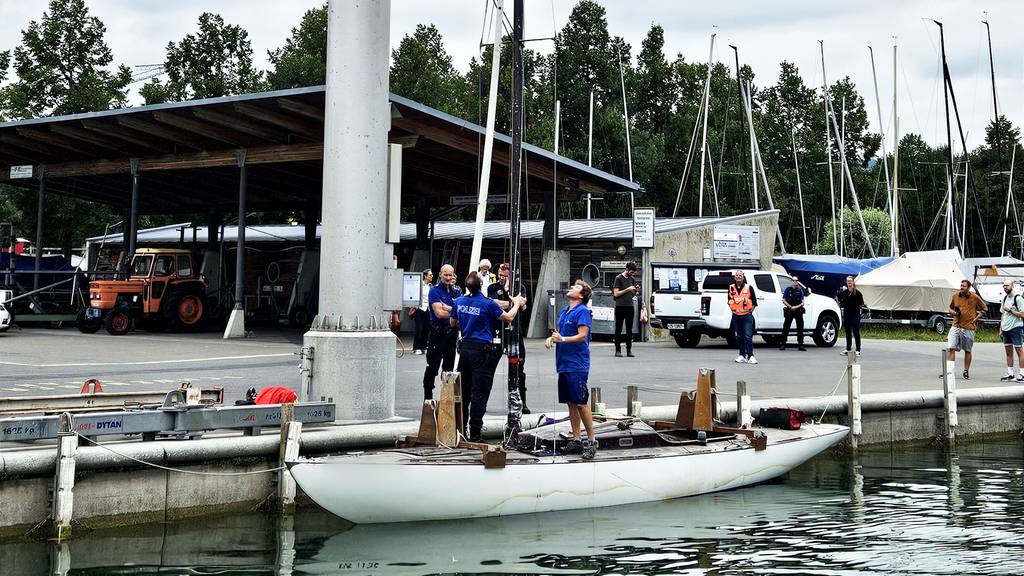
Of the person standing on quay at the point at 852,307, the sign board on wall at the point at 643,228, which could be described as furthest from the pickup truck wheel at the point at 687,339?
the person standing on quay at the point at 852,307

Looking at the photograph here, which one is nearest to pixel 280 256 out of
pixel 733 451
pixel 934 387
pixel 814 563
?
pixel 934 387

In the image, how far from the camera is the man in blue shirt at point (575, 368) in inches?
460

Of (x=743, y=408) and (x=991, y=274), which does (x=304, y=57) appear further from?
A: (x=743, y=408)

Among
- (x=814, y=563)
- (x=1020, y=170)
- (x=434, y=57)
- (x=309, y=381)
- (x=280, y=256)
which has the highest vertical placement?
(x=434, y=57)

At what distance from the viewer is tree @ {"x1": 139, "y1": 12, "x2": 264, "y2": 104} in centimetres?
6056

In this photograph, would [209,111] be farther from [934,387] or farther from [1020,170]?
[1020,170]

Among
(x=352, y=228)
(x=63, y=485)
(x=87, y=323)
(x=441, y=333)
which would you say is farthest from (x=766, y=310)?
(x=63, y=485)

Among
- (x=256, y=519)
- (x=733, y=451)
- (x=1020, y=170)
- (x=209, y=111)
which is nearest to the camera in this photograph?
(x=256, y=519)

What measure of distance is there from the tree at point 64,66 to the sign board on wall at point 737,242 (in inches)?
1009

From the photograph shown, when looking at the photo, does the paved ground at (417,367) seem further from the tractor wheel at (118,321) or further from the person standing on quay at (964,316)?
the person standing on quay at (964,316)

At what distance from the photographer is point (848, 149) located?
86.1m

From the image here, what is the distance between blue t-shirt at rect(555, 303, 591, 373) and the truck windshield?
72.3ft

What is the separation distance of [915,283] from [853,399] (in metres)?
27.6

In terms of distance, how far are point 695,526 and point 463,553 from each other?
2.61 metres
